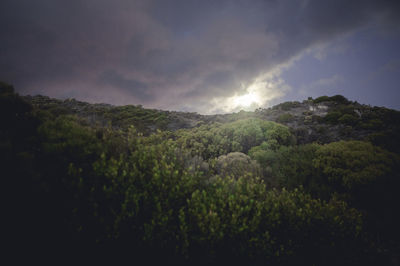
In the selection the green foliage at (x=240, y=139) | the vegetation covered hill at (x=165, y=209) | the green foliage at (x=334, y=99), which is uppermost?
the green foliage at (x=334, y=99)

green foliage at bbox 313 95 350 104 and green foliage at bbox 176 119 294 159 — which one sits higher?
green foliage at bbox 313 95 350 104

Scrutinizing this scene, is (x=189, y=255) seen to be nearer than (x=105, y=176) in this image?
Yes

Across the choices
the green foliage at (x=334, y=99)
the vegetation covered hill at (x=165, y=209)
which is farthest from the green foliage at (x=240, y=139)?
the green foliage at (x=334, y=99)

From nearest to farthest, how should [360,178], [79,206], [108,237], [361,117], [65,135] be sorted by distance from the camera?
[108,237] → [79,206] → [65,135] → [360,178] → [361,117]

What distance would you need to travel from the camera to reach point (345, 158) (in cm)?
650

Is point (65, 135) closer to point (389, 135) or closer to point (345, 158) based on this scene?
point (345, 158)

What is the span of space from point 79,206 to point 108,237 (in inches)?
29.7

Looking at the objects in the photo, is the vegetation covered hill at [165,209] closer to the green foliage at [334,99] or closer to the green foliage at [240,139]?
the green foliage at [240,139]

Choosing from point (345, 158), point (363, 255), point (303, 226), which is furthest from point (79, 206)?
point (345, 158)

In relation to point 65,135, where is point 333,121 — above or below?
above

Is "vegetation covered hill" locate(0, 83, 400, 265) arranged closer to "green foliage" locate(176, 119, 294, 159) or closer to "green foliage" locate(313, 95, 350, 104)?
"green foliage" locate(176, 119, 294, 159)

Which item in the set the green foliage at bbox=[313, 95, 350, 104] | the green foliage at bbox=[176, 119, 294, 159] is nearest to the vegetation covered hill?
the green foliage at bbox=[176, 119, 294, 159]

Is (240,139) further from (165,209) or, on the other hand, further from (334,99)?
(334,99)

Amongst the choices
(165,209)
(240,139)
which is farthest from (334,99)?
(165,209)
